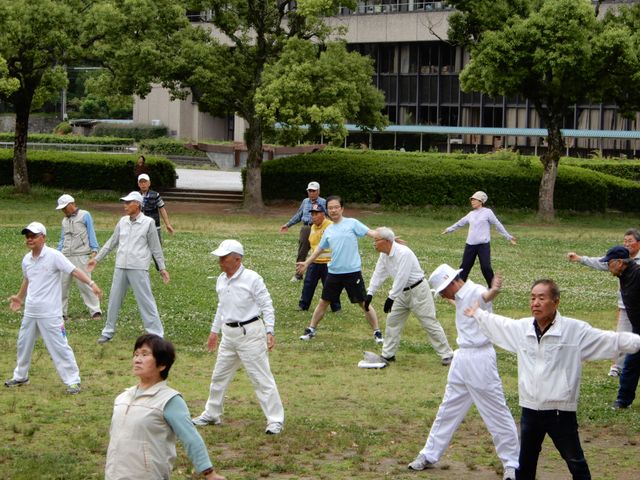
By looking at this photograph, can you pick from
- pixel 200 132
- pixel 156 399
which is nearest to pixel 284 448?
pixel 156 399

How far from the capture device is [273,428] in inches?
427

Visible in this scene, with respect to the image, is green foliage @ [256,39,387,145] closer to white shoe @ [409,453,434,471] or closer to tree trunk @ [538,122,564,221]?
tree trunk @ [538,122,564,221]

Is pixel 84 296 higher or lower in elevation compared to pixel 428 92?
lower

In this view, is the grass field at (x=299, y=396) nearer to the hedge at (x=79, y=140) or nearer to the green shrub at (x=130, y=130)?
the hedge at (x=79, y=140)

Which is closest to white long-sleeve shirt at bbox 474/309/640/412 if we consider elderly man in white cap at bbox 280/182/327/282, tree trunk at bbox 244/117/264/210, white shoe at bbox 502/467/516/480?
white shoe at bbox 502/467/516/480

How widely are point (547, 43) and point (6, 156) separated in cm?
1834

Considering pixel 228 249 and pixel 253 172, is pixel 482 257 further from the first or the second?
pixel 253 172

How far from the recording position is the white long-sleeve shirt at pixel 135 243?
14820 millimetres

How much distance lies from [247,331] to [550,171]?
84.8 ft

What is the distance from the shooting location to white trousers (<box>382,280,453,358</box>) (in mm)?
13961

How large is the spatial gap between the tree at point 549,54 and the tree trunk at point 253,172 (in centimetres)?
672

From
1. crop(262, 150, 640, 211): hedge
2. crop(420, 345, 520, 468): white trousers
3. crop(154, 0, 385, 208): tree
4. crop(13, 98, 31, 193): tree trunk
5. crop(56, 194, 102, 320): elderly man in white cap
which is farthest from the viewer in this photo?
crop(262, 150, 640, 211): hedge

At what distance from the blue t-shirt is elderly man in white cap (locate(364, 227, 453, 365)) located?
4.74ft

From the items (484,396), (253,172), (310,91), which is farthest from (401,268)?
(253,172)
